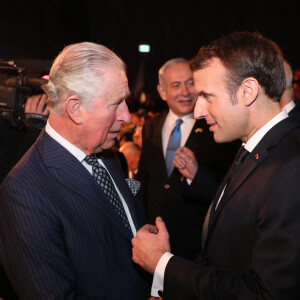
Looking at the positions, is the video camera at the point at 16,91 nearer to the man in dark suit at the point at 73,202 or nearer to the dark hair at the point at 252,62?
the man in dark suit at the point at 73,202

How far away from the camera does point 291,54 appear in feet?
26.2

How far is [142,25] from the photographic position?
1012cm

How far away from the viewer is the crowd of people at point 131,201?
1.22 metres

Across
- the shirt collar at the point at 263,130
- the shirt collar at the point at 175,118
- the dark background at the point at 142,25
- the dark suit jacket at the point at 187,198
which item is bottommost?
the dark suit jacket at the point at 187,198

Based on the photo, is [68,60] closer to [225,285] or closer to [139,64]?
[225,285]

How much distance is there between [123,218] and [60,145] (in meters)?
0.47

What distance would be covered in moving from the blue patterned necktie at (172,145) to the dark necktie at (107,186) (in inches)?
59.9

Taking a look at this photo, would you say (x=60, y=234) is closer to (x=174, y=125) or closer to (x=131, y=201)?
(x=131, y=201)

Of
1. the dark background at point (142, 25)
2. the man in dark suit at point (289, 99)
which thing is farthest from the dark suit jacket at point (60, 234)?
the dark background at point (142, 25)

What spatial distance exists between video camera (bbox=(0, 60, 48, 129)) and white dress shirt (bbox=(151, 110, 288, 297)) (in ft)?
3.75

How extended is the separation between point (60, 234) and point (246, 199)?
2.45 feet

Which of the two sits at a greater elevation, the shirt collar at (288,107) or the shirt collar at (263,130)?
the shirt collar at (263,130)

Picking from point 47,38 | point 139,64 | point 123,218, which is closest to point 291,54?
point 139,64

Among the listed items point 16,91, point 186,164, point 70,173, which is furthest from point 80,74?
point 186,164
